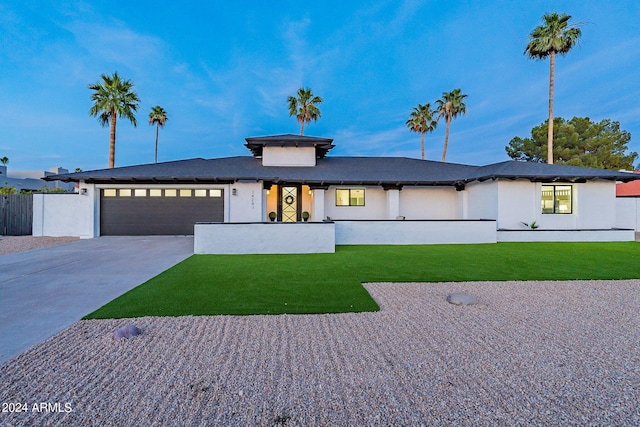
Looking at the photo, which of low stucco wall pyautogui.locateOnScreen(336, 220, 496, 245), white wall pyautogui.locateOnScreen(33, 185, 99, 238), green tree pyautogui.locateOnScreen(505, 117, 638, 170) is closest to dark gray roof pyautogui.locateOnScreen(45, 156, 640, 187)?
white wall pyautogui.locateOnScreen(33, 185, 99, 238)

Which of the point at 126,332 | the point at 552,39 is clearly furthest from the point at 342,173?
the point at 552,39

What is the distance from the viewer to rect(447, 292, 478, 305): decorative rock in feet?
16.1

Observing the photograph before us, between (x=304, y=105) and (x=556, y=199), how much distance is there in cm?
2080

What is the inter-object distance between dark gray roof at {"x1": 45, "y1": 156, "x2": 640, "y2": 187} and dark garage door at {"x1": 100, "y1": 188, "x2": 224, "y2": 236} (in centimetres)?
71

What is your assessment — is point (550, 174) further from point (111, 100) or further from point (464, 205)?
point (111, 100)

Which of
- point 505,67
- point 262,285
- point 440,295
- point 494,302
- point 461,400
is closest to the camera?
point 461,400

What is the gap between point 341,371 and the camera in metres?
2.80

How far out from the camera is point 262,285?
6.02 meters

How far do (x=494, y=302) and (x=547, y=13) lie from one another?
2492 centimetres

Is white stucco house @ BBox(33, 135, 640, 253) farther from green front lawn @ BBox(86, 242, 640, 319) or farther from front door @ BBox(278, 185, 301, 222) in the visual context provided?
green front lawn @ BBox(86, 242, 640, 319)

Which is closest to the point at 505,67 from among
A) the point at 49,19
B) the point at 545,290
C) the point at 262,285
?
the point at 545,290

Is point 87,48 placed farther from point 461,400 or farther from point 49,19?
point 461,400

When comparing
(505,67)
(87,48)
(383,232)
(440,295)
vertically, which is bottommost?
(440,295)

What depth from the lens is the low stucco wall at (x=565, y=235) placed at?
1319 cm
